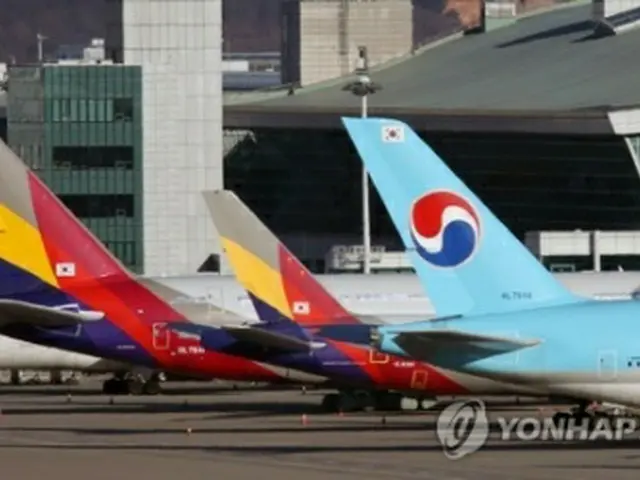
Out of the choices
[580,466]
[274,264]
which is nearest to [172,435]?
[274,264]

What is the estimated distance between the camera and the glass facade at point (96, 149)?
124188 mm

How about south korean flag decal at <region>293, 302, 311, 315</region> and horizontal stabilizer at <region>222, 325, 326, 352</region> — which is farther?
south korean flag decal at <region>293, 302, 311, 315</region>

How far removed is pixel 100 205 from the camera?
124500mm

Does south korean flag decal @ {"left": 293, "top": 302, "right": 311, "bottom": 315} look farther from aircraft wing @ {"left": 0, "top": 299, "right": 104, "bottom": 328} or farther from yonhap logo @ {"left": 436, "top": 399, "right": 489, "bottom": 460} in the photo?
aircraft wing @ {"left": 0, "top": 299, "right": 104, "bottom": 328}

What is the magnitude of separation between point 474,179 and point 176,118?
20.1m

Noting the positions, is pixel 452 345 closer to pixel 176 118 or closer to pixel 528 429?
pixel 528 429

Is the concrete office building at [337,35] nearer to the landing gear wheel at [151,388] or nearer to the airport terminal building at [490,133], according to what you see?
the airport terminal building at [490,133]

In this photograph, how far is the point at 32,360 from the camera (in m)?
71.7

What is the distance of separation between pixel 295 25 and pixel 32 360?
11942cm

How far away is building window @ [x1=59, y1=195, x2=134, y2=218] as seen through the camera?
124 metres

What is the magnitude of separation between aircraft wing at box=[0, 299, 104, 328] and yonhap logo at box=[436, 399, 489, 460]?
360 inches

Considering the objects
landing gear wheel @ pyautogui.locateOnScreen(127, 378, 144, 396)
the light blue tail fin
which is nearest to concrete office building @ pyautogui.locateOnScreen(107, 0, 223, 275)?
landing gear wheel @ pyautogui.locateOnScreen(127, 378, 144, 396)

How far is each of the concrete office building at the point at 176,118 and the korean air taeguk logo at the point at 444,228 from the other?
74630mm

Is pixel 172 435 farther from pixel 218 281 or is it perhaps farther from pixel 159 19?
pixel 159 19
